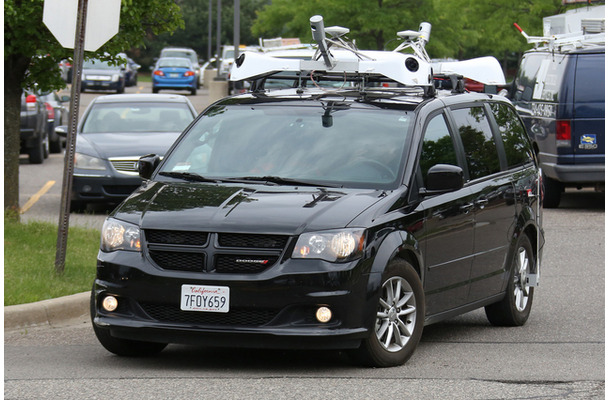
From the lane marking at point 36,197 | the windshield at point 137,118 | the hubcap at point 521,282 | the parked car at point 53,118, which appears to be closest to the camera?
the hubcap at point 521,282

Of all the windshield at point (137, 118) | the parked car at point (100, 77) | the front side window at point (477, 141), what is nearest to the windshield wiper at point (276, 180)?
the front side window at point (477, 141)

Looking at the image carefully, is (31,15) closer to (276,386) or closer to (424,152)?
(424,152)

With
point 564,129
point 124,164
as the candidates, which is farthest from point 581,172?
point 124,164

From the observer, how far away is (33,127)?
23938 mm

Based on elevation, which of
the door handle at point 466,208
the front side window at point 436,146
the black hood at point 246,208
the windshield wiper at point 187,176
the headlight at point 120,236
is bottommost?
the headlight at point 120,236

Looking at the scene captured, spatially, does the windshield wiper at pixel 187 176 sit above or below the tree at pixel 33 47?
below

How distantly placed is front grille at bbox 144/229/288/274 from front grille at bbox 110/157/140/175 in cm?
974

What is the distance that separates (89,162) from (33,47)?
4335mm

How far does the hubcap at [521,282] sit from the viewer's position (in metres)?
9.42

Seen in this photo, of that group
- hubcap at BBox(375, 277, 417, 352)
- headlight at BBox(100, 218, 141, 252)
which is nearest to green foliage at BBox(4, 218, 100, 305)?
headlight at BBox(100, 218, 141, 252)

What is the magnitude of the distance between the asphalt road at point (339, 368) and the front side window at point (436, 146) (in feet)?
3.94

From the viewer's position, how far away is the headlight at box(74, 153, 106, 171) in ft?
54.9

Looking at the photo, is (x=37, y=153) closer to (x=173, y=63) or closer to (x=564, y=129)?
(x=564, y=129)

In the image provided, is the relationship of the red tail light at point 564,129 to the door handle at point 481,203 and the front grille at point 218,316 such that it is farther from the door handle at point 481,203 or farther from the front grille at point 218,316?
the front grille at point 218,316
